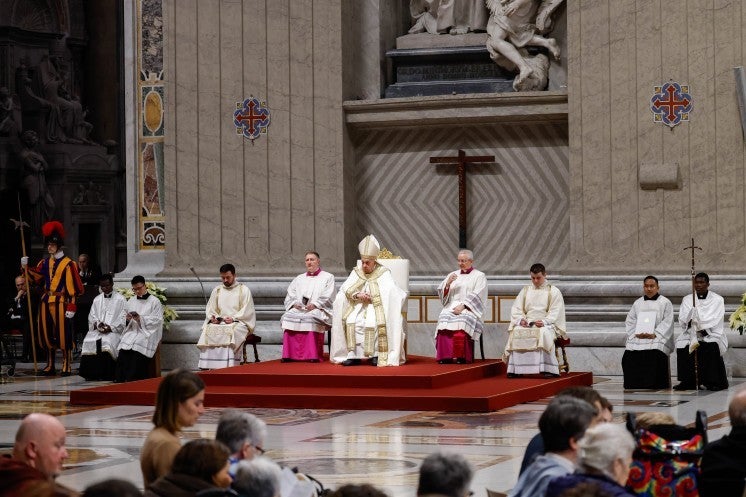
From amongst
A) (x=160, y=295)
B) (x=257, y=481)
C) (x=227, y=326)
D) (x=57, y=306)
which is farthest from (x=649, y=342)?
(x=257, y=481)

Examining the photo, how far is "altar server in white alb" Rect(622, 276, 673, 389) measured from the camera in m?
14.6

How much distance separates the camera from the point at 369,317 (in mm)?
14797

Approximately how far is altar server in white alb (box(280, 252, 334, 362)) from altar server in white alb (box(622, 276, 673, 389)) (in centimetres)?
313

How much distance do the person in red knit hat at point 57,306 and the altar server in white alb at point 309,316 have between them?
2.99 meters

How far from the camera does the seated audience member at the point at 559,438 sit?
5570 millimetres

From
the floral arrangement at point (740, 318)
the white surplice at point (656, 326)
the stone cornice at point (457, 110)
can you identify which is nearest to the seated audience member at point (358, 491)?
the floral arrangement at point (740, 318)

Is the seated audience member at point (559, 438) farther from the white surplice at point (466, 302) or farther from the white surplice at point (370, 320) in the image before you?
the white surplice at point (466, 302)

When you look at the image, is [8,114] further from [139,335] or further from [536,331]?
[536,331]

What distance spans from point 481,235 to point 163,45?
4.35 meters

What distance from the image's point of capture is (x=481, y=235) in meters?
17.4

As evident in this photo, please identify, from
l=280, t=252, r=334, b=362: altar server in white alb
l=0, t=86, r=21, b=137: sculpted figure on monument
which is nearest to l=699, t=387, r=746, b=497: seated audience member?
l=280, t=252, r=334, b=362: altar server in white alb

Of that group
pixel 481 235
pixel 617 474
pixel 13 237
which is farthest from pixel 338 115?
pixel 617 474

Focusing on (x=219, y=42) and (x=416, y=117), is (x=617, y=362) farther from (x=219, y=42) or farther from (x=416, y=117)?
(x=219, y=42)

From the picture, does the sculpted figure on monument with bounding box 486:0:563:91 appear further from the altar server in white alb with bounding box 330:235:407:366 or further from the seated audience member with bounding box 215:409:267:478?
the seated audience member with bounding box 215:409:267:478
